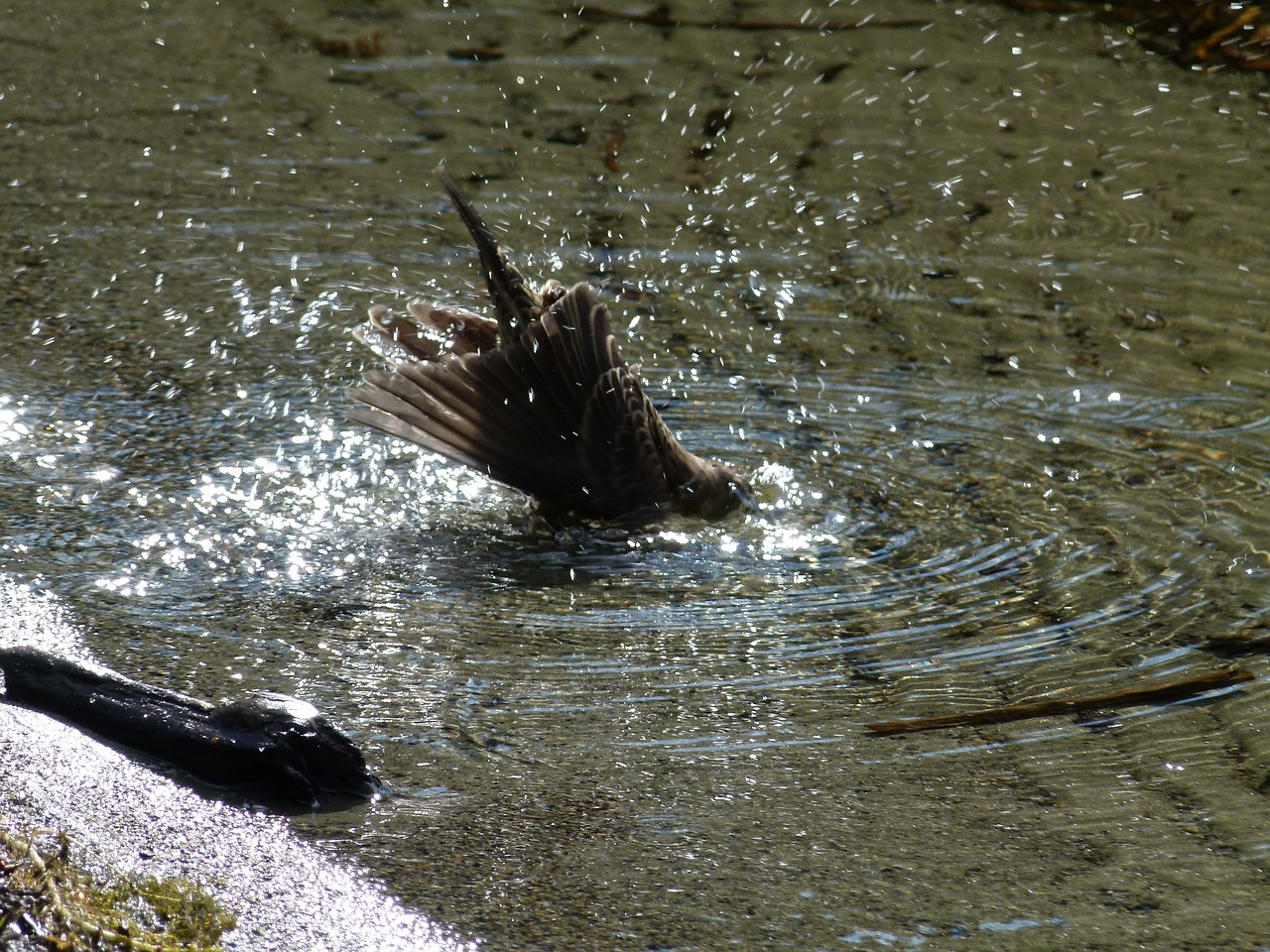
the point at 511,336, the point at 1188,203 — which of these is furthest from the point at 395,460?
the point at 1188,203

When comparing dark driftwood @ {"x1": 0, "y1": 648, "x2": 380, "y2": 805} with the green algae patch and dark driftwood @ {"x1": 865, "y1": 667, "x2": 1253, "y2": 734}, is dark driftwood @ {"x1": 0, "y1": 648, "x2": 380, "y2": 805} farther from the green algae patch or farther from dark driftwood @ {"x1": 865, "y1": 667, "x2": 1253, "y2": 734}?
dark driftwood @ {"x1": 865, "y1": 667, "x2": 1253, "y2": 734}

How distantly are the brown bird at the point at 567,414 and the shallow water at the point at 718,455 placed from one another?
147 mm

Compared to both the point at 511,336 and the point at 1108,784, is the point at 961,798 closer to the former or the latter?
the point at 1108,784

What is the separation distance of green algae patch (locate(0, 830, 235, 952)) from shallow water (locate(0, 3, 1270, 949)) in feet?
1.04

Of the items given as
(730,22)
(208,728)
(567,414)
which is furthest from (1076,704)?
(730,22)

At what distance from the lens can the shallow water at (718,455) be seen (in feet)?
9.32

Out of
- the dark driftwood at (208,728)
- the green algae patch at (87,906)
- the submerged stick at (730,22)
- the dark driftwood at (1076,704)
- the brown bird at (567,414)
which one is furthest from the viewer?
the submerged stick at (730,22)

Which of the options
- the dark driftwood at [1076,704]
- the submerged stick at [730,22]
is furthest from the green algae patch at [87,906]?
the submerged stick at [730,22]

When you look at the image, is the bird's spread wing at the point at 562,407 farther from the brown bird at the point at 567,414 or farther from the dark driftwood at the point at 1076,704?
the dark driftwood at the point at 1076,704

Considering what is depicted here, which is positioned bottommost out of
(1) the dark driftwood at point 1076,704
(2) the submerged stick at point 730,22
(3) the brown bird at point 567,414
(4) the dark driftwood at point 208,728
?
(1) the dark driftwood at point 1076,704

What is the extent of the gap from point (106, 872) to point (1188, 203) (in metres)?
6.12

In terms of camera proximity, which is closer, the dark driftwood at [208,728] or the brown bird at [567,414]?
the dark driftwood at [208,728]

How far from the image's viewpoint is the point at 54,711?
9.32 ft

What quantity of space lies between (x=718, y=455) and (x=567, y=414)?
27.0 inches
